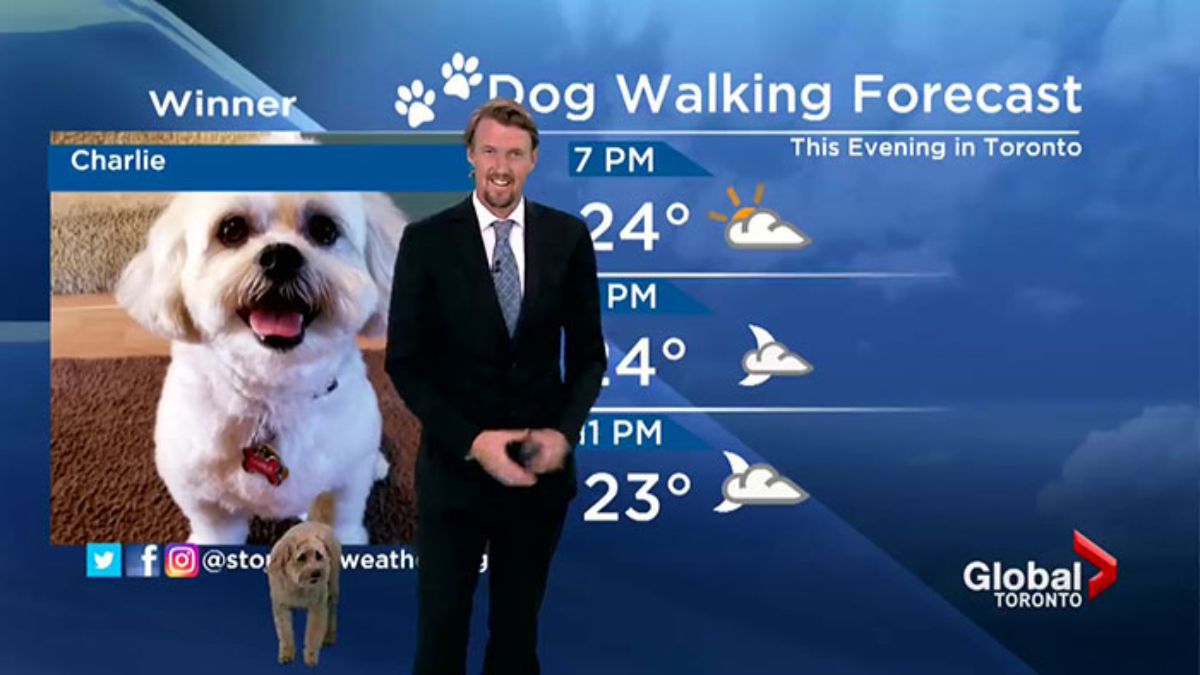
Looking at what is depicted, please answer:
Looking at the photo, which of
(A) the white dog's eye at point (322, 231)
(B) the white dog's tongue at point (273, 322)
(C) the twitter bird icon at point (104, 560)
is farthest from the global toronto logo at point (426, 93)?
(C) the twitter bird icon at point (104, 560)

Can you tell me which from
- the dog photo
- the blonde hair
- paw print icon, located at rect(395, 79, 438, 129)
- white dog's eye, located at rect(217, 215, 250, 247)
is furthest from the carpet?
the blonde hair

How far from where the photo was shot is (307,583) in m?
3.80

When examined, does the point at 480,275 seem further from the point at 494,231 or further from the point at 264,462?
the point at 264,462

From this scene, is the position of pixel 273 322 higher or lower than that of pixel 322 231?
lower

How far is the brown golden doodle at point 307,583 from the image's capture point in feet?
12.4

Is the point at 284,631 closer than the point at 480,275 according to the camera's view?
No

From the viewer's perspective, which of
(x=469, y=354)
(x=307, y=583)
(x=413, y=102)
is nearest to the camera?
(x=469, y=354)

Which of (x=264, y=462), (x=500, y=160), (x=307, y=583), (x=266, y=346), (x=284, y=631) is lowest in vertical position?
(x=284, y=631)

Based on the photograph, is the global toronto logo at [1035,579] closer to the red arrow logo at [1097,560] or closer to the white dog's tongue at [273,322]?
the red arrow logo at [1097,560]

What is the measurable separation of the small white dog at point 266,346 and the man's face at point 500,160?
3.02ft

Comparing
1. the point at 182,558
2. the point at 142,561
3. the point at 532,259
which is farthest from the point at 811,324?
the point at 142,561

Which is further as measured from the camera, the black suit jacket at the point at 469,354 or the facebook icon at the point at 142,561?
the facebook icon at the point at 142,561

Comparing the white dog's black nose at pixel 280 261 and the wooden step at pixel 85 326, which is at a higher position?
the white dog's black nose at pixel 280 261

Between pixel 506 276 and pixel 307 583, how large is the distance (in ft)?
3.95
